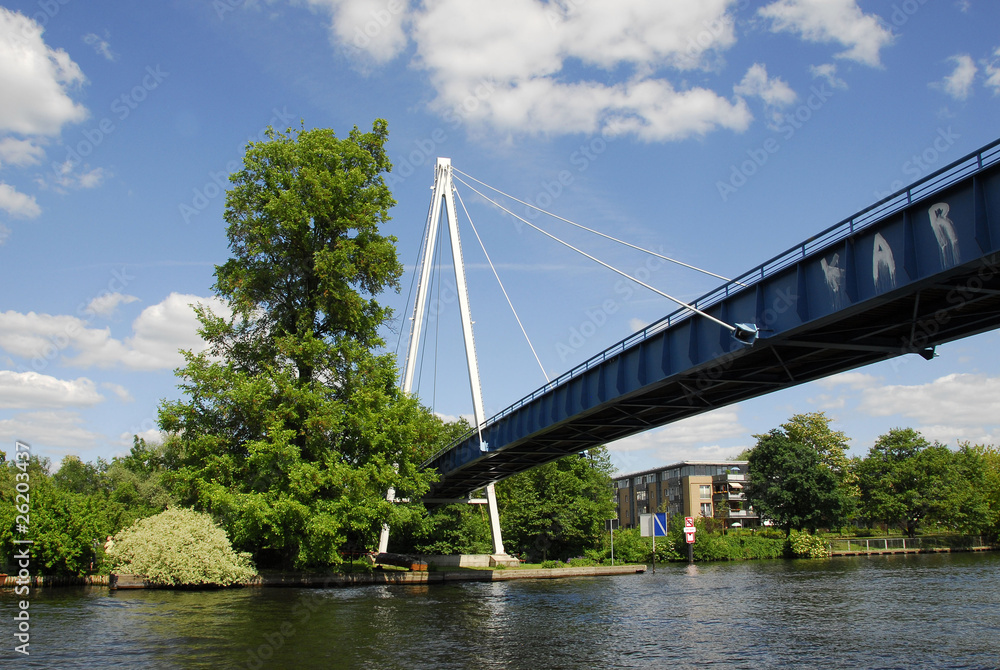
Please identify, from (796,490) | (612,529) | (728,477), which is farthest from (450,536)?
(728,477)

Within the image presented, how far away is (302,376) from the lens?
33.2 m

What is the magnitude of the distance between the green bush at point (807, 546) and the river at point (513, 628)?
1450 inches

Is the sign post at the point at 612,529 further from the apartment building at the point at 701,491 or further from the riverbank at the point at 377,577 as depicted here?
the apartment building at the point at 701,491

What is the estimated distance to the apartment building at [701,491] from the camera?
10844cm

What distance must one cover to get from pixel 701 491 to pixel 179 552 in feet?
304

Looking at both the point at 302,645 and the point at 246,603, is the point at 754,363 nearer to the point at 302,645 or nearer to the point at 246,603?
the point at 302,645

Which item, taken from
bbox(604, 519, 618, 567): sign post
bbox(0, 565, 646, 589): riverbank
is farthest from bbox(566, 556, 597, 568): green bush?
bbox(0, 565, 646, 589): riverbank

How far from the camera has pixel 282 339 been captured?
104 ft

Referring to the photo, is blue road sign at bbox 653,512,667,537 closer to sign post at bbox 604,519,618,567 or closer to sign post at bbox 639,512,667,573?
sign post at bbox 639,512,667,573

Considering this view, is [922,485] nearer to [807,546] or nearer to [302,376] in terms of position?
[807,546]

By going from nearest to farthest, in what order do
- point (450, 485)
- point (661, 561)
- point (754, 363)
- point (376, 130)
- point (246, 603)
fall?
point (754, 363), point (246, 603), point (376, 130), point (450, 485), point (661, 561)

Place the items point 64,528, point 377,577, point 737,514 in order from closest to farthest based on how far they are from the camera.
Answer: point 64,528 < point 377,577 < point 737,514

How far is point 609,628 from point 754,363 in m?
9.76

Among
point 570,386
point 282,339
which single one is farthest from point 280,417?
point 570,386
